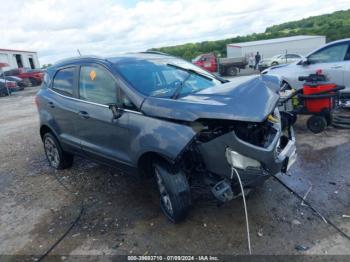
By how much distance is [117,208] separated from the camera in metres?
4.00

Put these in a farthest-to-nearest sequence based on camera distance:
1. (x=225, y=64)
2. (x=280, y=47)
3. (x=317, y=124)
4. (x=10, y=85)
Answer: (x=280, y=47) < (x=10, y=85) < (x=225, y=64) < (x=317, y=124)

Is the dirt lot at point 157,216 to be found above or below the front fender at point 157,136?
below

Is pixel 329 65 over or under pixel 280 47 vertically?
over

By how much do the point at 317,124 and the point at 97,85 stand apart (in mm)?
4203

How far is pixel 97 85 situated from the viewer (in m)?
4.12

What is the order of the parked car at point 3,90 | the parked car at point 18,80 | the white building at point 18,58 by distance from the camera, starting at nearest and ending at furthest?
the parked car at point 3,90
the parked car at point 18,80
the white building at point 18,58

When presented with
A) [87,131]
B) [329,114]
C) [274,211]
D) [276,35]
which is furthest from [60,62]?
[276,35]

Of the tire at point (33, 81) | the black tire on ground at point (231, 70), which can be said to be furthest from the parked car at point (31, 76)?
the black tire on ground at point (231, 70)

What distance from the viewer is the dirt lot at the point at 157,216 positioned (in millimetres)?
3119

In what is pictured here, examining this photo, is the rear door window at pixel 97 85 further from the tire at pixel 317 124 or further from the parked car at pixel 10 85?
→ the parked car at pixel 10 85

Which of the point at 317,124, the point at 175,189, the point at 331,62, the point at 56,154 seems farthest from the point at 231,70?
the point at 175,189

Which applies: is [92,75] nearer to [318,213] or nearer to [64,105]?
[64,105]

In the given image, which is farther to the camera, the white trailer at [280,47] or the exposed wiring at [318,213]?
the white trailer at [280,47]

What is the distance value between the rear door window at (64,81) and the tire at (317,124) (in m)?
4.37
